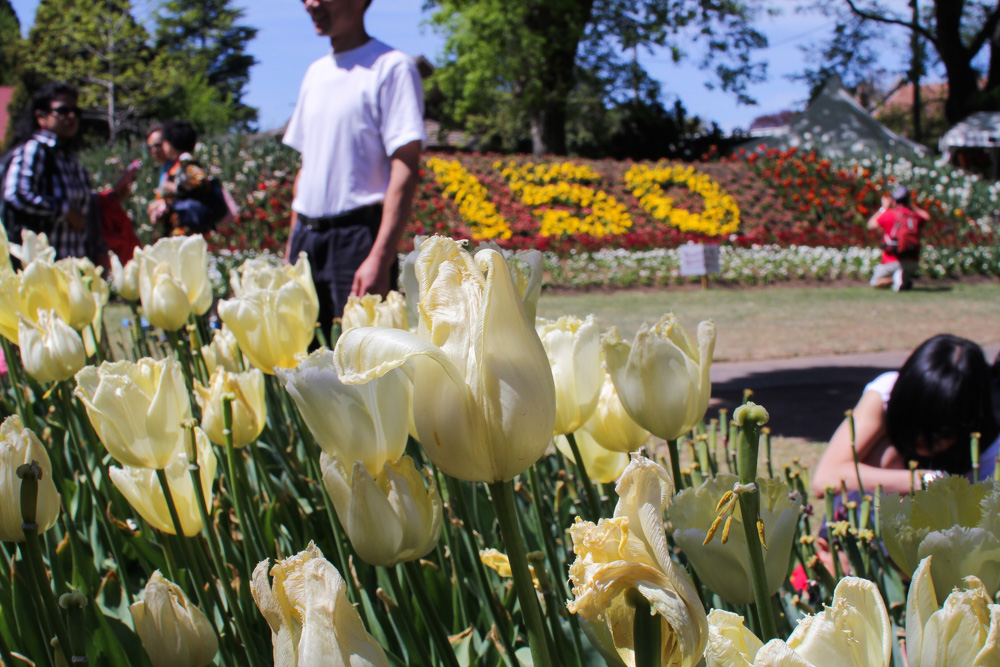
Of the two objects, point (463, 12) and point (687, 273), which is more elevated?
point (463, 12)

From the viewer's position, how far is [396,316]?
Answer: 1378 mm

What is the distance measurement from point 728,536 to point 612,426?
38 centimetres

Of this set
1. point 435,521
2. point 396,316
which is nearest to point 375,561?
point 435,521

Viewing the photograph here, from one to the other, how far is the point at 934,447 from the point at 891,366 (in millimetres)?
3883

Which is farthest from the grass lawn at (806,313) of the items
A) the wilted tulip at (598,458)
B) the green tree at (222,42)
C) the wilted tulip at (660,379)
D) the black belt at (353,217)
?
the green tree at (222,42)

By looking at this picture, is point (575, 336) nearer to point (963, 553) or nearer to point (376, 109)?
point (963, 553)

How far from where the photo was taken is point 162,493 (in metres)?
1.10

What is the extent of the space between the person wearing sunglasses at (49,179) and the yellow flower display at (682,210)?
11.6 m

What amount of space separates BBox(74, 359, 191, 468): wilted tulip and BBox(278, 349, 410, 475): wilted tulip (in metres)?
0.38

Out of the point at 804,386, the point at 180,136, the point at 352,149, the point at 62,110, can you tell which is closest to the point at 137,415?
the point at 352,149

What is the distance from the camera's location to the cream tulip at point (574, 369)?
3.11 ft

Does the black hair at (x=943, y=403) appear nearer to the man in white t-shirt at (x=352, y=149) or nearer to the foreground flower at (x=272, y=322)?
the man in white t-shirt at (x=352, y=149)

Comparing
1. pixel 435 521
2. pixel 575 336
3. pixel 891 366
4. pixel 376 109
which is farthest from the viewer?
pixel 891 366

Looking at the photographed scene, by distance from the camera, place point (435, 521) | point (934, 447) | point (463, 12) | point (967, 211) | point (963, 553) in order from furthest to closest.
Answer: point (463, 12) → point (967, 211) → point (934, 447) → point (435, 521) → point (963, 553)
